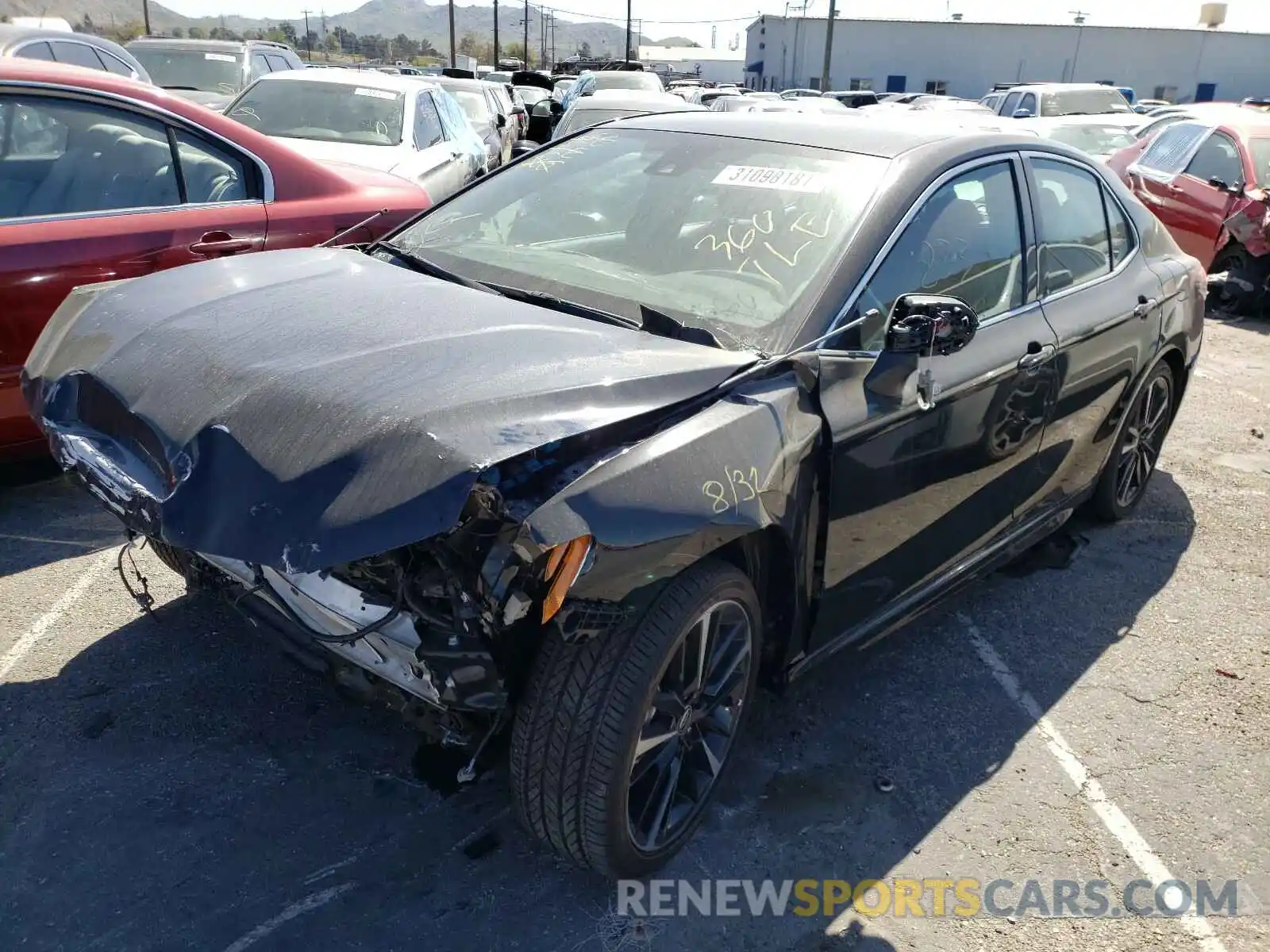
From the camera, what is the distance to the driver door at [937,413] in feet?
8.89

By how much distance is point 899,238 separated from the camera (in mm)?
2885

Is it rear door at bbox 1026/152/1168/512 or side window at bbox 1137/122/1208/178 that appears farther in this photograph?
side window at bbox 1137/122/1208/178

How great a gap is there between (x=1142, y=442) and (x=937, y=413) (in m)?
2.39

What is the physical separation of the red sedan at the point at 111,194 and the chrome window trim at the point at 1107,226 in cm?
317

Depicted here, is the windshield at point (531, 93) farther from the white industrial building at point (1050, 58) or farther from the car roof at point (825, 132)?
the white industrial building at point (1050, 58)

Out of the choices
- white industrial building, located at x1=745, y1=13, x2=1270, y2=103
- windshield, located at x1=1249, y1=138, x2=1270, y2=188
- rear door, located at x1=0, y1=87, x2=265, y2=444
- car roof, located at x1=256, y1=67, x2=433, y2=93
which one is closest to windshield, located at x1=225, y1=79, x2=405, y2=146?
car roof, located at x1=256, y1=67, x2=433, y2=93

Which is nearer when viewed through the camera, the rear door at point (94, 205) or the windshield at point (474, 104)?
the rear door at point (94, 205)

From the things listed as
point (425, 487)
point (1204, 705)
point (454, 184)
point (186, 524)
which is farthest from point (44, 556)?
point (454, 184)

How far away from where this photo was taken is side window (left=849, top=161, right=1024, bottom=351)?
285 cm

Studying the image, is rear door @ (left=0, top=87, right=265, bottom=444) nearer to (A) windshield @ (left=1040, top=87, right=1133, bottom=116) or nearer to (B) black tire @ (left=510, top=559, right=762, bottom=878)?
(B) black tire @ (left=510, top=559, right=762, bottom=878)

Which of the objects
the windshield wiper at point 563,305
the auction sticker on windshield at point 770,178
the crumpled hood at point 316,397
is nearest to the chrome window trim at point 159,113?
the crumpled hood at point 316,397

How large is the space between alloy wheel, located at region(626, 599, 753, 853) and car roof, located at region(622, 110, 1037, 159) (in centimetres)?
158

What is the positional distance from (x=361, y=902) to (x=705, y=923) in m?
0.85

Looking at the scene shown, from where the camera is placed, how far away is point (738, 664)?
2645 mm
